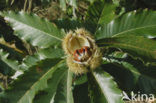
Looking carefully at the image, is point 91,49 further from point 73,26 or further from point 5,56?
point 5,56

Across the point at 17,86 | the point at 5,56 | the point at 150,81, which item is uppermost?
the point at 5,56

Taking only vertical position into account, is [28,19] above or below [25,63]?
above

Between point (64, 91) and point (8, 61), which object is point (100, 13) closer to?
point (64, 91)

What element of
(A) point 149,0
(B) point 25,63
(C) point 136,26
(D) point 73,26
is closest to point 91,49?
(C) point 136,26

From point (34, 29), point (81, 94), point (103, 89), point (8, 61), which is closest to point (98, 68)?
point (103, 89)

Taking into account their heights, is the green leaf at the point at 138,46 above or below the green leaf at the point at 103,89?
above

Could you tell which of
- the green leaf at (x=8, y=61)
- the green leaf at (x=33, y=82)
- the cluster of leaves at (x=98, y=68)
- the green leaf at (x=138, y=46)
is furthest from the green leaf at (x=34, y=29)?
the green leaf at (x=138, y=46)

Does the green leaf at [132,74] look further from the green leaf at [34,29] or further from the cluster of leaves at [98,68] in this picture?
the green leaf at [34,29]
